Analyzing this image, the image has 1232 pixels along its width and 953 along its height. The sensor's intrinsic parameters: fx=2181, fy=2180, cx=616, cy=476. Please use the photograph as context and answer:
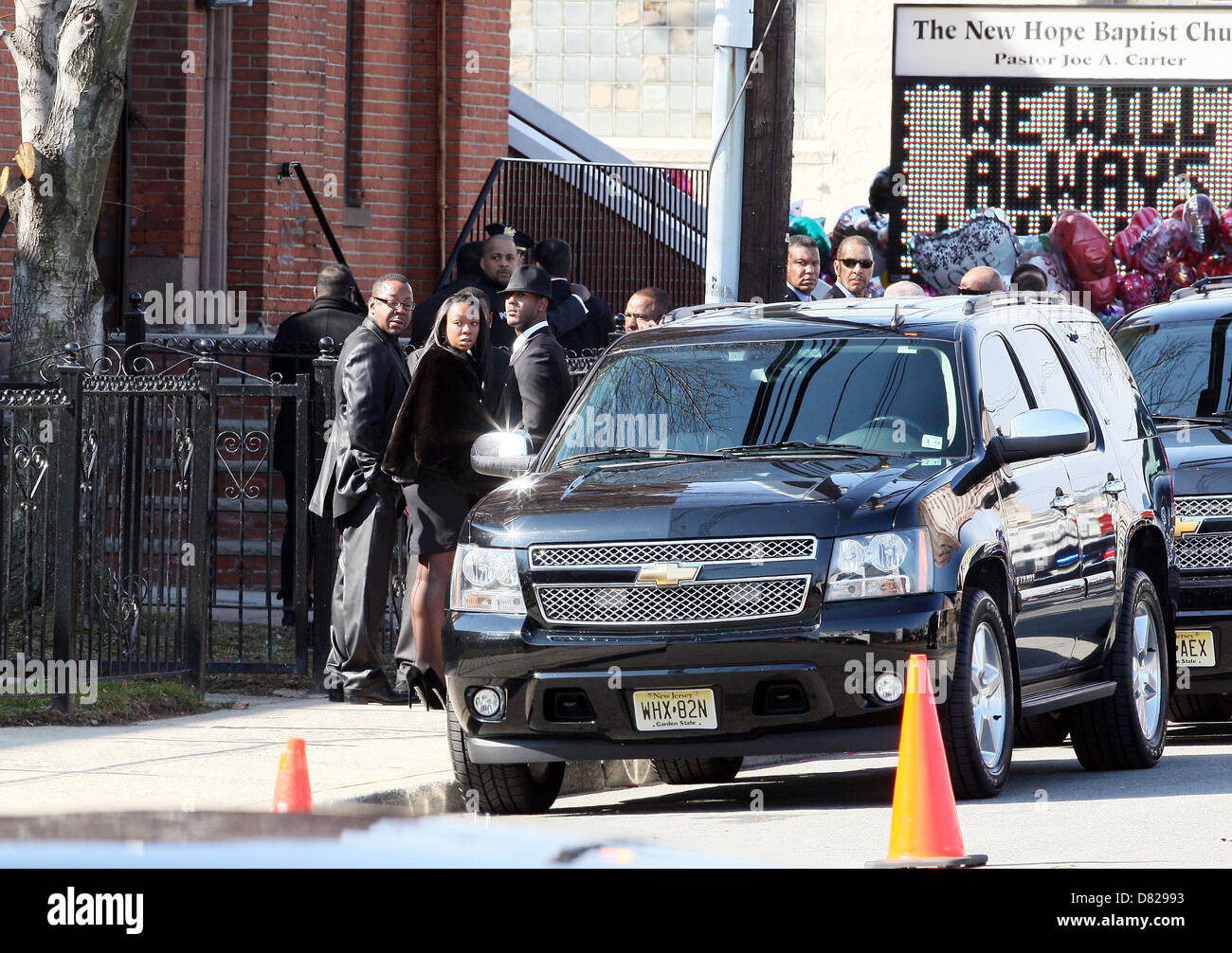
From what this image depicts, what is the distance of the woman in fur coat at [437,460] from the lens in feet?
34.4

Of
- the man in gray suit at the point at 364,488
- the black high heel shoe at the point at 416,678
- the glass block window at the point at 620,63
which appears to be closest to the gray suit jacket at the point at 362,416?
the man in gray suit at the point at 364,488

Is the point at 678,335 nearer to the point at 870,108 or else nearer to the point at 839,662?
the point at 839,662

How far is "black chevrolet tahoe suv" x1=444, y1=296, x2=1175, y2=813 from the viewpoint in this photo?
7.80 m

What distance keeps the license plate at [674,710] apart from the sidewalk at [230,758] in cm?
→ 123

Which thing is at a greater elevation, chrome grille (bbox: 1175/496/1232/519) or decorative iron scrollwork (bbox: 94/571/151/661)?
chrome grille (bbox: 1175/496/1232/519)

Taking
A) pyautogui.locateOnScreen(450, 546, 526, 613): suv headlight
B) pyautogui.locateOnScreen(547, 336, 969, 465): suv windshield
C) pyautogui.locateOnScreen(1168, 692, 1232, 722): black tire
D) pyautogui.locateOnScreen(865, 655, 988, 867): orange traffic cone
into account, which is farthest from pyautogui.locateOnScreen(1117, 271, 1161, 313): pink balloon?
pyautogui.locateOnScreen(865, 655, 988, 867): orange traffic cone

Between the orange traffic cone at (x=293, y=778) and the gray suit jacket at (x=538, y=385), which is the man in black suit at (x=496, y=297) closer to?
the gray suit jacket at (x=538, y=385)

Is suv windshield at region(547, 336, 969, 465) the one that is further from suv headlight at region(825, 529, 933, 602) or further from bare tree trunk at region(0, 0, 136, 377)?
bare tree trunk at region(0, 0, 136, 377)

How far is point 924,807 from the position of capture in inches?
264

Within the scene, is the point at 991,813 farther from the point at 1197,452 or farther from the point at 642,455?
the point at 1197,452

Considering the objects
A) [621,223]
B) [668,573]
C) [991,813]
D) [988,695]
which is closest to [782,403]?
[668,573]

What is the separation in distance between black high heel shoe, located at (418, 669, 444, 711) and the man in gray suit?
427 mm

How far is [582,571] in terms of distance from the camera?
7.95 m

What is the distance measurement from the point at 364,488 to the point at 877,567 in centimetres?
382
